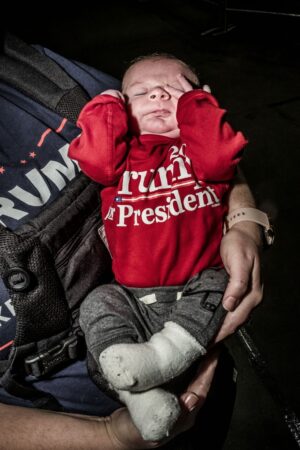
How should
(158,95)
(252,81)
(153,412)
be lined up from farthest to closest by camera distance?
(252,81) → (158,95) → (153,412)

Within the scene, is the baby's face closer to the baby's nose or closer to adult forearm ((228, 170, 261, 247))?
the baby's nose

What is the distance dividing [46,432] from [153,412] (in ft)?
0.85

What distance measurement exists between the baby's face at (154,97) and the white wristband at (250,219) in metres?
0.27

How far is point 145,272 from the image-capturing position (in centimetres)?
92

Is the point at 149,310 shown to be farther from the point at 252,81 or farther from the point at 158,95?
the point at 252,81

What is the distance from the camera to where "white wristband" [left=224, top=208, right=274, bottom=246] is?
1.03 m

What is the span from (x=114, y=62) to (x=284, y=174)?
256cm

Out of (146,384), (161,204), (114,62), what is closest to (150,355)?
(146,384)

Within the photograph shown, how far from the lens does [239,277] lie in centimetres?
85

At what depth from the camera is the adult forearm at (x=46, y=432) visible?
2.60 ft

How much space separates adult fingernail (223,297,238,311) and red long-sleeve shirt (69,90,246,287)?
12 centimetres

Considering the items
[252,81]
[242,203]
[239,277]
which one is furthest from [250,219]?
[252,81]

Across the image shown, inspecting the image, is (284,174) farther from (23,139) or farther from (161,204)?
(23,139)

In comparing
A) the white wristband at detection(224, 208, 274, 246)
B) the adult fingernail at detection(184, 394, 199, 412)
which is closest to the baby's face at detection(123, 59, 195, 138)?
the white wristband at detection(224, 208, 274, 246)
